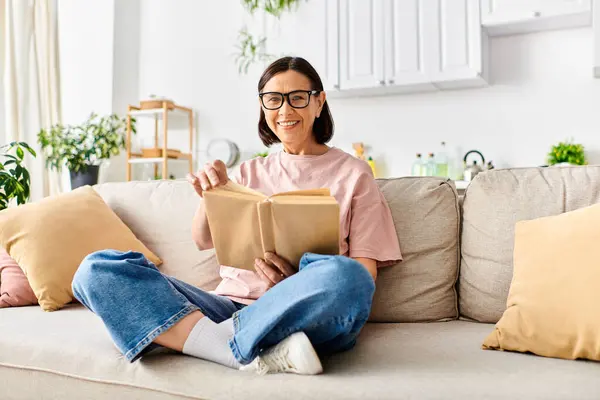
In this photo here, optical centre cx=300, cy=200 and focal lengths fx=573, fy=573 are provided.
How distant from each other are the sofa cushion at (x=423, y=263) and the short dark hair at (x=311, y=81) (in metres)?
0.30

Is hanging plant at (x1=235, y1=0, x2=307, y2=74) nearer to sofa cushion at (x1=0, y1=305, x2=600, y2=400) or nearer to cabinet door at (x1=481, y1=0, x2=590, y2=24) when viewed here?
cabinet door at (x1=481, y1=0, x2=590, y2=24)

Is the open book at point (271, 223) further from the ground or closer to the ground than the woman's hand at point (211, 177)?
closer to the ground

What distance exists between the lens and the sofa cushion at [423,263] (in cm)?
161

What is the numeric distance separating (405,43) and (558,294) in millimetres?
2546

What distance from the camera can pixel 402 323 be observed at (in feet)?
5.24

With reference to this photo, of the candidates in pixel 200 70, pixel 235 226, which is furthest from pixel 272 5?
pixel 235 226

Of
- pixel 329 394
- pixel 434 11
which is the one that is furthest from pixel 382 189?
pixel 434 11

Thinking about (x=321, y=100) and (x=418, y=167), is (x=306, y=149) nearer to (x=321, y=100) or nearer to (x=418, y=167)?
(x=321, y=100)

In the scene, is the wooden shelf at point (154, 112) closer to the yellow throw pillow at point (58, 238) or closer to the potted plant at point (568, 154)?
the yellow throw pillow at point (58, 238)

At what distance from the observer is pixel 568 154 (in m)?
3.33

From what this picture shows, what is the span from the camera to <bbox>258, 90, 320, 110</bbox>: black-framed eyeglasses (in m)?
1.60

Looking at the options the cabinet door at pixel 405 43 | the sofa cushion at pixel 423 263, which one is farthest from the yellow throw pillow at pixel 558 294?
the cabinet door at pixel 405 43

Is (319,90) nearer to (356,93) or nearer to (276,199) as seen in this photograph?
(276,199)

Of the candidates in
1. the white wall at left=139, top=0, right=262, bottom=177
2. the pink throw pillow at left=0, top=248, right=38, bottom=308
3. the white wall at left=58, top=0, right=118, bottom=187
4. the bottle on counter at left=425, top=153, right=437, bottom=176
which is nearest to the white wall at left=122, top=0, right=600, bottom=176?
the white wall at left=139, top=0, right=262, bottom=177
